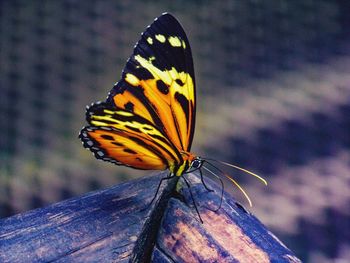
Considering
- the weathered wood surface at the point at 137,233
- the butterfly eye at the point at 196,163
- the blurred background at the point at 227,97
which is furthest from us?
the blurred background at the point at 227,97

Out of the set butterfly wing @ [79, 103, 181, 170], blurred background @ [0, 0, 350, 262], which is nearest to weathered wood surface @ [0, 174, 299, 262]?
butterfly wing @ [79, 103, 181, 170]

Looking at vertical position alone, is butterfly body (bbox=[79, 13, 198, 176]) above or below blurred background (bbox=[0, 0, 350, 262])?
above

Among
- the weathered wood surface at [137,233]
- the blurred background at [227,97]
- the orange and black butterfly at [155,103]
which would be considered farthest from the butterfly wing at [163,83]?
the blurred background at [227,97]

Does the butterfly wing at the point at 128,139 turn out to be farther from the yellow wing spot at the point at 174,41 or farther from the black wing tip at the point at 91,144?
the yellow wing spot at the point at 174,41

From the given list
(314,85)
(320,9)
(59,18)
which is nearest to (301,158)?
(314,85)

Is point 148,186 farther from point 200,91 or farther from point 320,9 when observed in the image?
point 320,9

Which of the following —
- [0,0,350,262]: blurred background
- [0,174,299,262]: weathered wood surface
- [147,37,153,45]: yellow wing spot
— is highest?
[147,37,153,45]: yellow wing spot

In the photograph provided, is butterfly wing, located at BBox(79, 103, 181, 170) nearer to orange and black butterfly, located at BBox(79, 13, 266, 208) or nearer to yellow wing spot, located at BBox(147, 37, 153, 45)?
orange and black butterfly, located at BBox(79, 13, 266, 208)
